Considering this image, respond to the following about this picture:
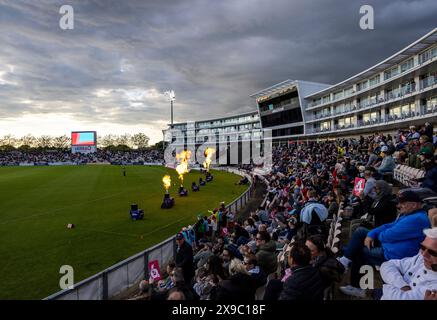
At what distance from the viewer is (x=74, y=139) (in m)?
117

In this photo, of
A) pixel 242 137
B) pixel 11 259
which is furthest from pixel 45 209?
pixel 242 137

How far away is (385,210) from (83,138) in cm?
12604

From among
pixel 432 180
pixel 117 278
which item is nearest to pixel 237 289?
pixel 117 278

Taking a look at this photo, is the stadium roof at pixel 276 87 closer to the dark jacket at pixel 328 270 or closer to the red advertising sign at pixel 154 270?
the red advertising sign at pixel 154 270

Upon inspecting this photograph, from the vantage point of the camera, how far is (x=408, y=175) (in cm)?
1277

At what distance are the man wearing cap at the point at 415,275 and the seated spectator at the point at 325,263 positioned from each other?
1073 mm

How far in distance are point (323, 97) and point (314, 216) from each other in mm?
61378

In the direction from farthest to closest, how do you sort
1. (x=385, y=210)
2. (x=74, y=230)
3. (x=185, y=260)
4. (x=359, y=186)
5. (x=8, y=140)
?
(x=8, y=140), (x=74, y=230), (x=359, y=186), (x=185, y=260), (x=385, y=210)

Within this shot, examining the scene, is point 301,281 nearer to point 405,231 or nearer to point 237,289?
point 237,289

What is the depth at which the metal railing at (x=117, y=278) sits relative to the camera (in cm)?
750

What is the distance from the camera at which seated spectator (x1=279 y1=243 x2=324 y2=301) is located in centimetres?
362

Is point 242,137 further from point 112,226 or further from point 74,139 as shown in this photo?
point 112,226

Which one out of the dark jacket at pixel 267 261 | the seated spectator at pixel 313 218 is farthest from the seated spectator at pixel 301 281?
the seated spectator at pixel 313 218
